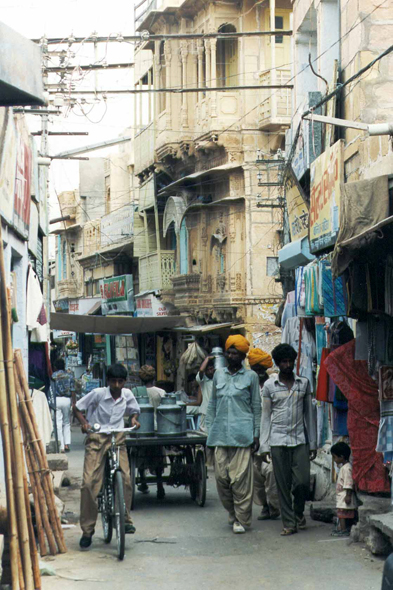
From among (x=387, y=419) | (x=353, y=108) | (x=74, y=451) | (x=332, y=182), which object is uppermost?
(x=353, y=108)

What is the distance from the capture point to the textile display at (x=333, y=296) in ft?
30.9

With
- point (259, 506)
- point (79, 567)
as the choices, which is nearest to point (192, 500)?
point (259, 506)

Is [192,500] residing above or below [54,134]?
below

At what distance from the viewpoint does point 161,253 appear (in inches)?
1155

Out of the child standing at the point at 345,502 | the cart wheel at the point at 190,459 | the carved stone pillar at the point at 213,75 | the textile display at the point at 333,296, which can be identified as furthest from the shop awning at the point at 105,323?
the child standing at the point at 345,502

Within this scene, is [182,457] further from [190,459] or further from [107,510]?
[107,510]

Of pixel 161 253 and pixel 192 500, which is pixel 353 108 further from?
pixel 161 253

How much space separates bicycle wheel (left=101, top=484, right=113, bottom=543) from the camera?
8016mm

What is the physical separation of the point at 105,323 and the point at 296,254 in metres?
11.6

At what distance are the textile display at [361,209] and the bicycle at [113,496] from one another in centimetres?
260

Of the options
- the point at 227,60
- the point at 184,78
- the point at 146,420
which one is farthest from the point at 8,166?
the point at 184,78

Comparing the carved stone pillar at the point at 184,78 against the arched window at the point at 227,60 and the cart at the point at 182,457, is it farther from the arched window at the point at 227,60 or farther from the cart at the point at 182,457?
the cart at the point at 182,457

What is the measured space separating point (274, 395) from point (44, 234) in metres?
9.02

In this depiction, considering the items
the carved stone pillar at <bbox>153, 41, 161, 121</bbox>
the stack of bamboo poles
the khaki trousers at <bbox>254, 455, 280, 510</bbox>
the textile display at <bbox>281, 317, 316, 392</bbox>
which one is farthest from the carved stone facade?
the stack of bamboo poles
